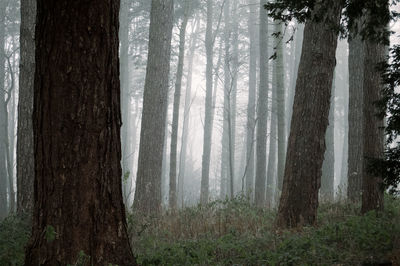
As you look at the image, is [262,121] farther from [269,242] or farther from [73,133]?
[73,133]

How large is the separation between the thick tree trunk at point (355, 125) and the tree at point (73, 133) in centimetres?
714

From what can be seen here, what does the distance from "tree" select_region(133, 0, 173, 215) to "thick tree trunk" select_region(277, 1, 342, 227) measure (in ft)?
12.8

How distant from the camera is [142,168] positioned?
1030 centimetres

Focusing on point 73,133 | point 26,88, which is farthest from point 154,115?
→ point 73,133

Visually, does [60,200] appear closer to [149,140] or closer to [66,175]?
[66,175]

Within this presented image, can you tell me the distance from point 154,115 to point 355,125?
517 centimetres

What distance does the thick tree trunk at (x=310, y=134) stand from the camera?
7.16 meters

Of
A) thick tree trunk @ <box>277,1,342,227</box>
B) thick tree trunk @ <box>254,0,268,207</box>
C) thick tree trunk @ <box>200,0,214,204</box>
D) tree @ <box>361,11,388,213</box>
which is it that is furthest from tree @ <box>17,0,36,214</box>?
thick tree trunk @ <box>200,0,214,204</box>

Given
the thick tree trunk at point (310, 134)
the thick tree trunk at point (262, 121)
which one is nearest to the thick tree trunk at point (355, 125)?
the thick tree trunk at point (310, 134)

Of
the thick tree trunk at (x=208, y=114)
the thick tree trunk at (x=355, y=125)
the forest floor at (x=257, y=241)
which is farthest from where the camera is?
the thick tree trunk at (x=208, y=114)

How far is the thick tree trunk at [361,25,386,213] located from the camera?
25.0 ft

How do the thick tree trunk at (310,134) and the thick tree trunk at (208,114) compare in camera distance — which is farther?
the thick tree trunk at (208,114)

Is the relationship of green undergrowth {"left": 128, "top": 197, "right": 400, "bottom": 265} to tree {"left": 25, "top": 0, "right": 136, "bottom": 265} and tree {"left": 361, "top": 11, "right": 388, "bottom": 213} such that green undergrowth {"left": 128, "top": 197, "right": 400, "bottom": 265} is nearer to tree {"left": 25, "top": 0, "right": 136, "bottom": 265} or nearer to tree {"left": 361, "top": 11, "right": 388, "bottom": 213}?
tree {"left": 361, "top": 11, "right": 388, "bottom": 213}

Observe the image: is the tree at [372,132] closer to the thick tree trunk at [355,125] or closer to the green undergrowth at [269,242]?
the green undergrowth at [269,242]
